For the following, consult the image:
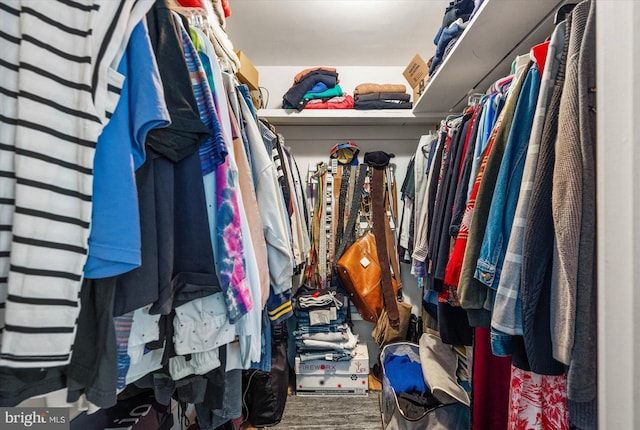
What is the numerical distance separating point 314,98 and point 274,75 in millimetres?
534

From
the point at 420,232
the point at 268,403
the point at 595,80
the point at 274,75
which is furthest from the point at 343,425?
the point at 274,75

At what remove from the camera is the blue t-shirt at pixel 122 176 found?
41 cm

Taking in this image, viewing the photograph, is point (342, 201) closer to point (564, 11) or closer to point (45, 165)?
point (564, 11)

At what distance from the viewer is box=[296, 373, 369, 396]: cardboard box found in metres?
1.78

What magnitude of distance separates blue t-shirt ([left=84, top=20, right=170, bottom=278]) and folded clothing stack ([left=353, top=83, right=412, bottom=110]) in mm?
1612

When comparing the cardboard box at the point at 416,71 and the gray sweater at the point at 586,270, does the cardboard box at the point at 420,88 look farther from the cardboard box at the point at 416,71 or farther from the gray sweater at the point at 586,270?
the gray sweater at the point at 586,270

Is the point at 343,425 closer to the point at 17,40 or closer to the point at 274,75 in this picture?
the point at 17,40

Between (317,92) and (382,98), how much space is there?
0.44 metres

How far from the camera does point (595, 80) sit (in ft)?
1.63

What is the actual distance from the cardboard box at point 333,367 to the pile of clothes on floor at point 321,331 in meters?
0.03

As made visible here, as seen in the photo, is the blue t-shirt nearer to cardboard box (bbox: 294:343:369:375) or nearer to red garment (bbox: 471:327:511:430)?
red garment (bbox: 471:327:511:430)

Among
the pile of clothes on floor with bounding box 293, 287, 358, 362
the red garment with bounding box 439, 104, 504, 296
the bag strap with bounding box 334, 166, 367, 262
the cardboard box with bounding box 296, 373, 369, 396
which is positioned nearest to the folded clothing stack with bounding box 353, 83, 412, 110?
the bag strap with bounding box 334, 166, 367, 262

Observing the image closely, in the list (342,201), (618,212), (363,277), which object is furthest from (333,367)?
Answer: (618,212)

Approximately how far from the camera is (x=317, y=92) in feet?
6.17
